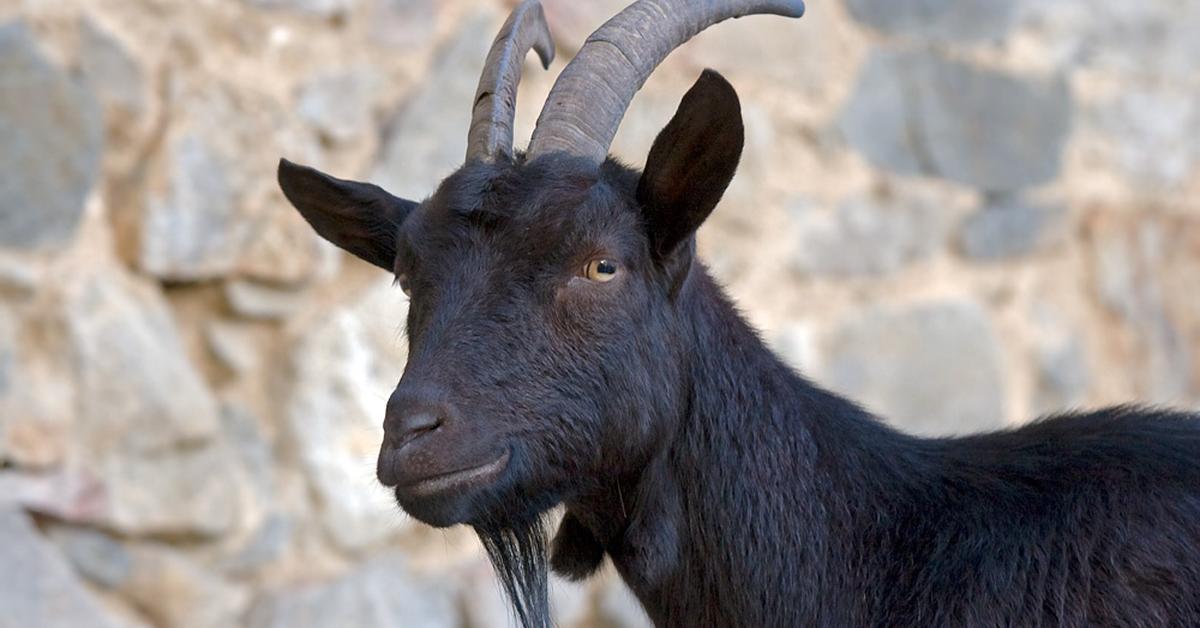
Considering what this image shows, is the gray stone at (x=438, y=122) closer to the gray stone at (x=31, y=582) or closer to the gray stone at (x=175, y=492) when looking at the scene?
the gray stone at (x=175, y=492)

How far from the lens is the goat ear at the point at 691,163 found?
8.36ft

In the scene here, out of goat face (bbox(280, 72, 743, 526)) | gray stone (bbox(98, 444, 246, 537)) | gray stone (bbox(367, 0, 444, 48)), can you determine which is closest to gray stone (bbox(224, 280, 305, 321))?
gray stone (bbox(98, 444, 246, 537))

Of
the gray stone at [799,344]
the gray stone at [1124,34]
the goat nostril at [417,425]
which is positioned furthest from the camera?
the gray stone at [1124,34]

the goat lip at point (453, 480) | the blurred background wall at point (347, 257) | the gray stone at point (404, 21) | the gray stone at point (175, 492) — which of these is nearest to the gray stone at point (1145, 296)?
the blurred background wall at point (347, 257)

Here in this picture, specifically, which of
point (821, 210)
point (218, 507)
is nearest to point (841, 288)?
point (821, 210)

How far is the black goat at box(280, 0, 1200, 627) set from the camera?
2533 mm

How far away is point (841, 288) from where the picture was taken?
529cm

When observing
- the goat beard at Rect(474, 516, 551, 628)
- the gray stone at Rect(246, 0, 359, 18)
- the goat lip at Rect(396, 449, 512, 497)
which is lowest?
the goat beard at Rect(474, 516, 551, 628)

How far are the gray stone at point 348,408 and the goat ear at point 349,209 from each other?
3.71ft

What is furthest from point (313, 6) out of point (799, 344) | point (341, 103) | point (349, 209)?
point (799, 344)

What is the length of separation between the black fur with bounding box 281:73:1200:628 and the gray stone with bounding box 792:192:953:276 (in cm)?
234

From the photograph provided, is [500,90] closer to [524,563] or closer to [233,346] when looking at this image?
[524,563]

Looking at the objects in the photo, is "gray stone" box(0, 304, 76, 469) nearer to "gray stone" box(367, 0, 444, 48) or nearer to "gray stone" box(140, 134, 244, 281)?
"gray stone" box(140, 134, 244, 281)

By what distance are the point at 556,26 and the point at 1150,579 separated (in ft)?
8.47
